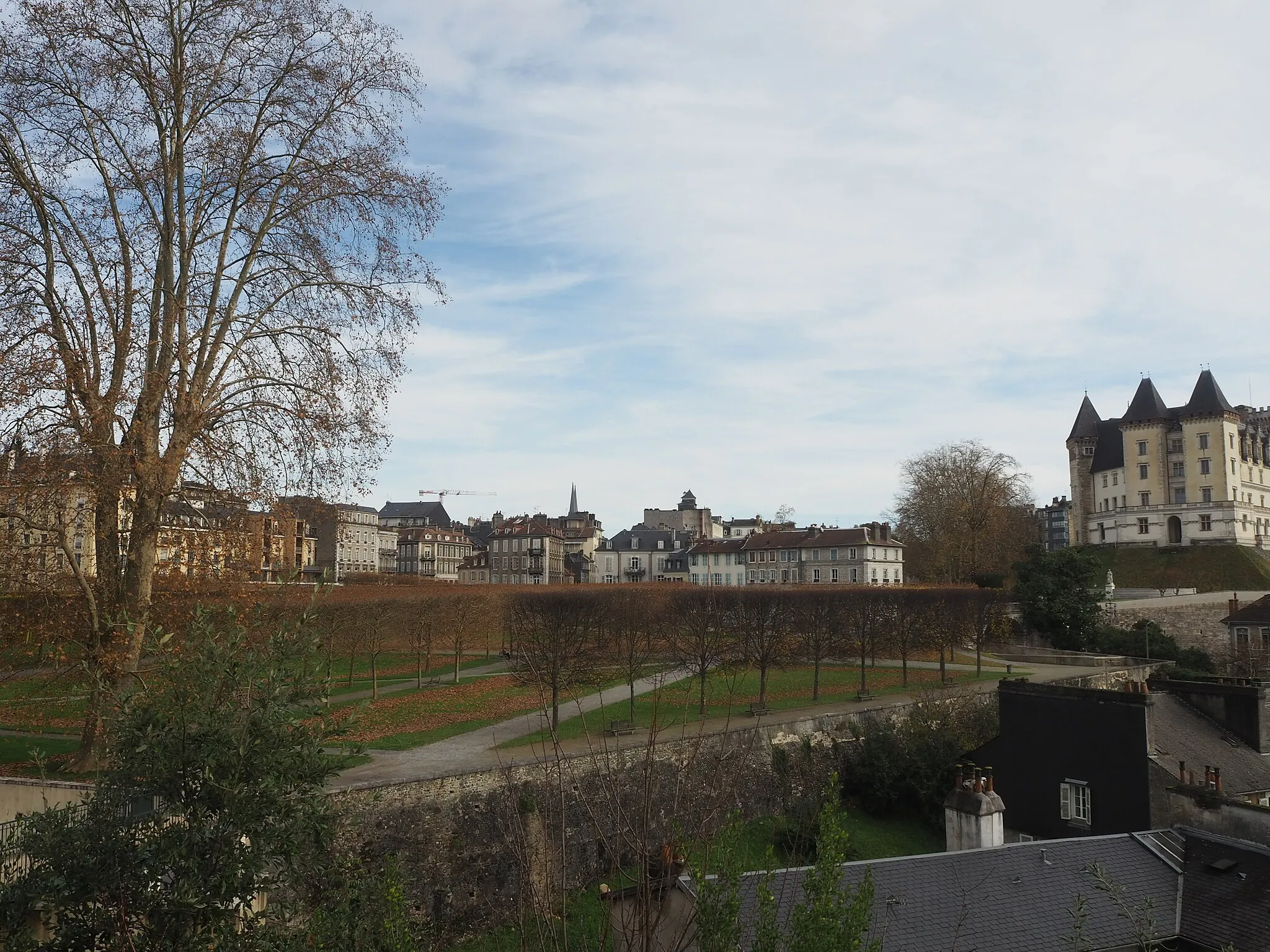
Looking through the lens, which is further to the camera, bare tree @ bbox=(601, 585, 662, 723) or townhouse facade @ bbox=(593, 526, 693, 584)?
townhouse facade @ bbox=(593, 526, 693, 584)

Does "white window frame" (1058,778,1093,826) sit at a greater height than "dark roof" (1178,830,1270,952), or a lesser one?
lesser

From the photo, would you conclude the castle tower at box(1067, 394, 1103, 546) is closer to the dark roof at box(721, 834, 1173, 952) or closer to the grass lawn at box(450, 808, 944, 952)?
the grass lawn at box(450, 808, 944, 952)

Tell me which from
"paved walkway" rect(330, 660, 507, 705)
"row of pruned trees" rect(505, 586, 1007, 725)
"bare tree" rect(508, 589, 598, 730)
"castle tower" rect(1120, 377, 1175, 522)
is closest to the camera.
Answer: "bare tree" rect(508, 589, 598, 730)

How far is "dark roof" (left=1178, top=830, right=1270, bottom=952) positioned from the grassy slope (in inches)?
1929

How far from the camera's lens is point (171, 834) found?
718cm

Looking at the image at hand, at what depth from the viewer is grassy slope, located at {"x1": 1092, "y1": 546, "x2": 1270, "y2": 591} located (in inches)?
2343

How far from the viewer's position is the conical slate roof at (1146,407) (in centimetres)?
7094

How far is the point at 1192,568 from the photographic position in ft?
207

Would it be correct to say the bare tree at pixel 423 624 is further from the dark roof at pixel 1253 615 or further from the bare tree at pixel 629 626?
the dark roof at pixel 1253 615

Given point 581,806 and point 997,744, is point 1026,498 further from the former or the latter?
point 581,806

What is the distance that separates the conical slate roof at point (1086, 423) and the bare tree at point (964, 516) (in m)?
6.59

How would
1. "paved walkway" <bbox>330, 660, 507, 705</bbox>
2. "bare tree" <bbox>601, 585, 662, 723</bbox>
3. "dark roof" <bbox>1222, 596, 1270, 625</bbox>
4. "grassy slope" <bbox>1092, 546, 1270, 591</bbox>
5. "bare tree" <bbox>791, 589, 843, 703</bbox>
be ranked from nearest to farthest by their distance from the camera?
"paved walkway" <bbox>330, 660, 507, 705</bbox>, "bare tree" <bbox>601, 585, 662, 723</bbox>, "bare tree" <bbox>791, 589, 843, 703</bbox>, "dark roof" <bbox>1222, 596, 1270, 625</bbox>, "grassy slope" <bbox>1092, 546, 1270, 591</bbox>

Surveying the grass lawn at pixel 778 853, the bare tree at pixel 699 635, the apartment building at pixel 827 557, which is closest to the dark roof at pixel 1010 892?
the grass lawn at pixel 778 853

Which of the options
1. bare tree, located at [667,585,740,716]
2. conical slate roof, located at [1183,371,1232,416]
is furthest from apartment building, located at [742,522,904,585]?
bare tree, located at [667,585,740,716]
